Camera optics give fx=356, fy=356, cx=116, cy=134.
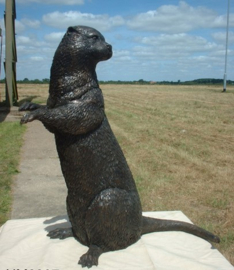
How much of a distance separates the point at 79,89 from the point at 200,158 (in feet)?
20.2

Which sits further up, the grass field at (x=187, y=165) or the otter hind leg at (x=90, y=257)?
the otter hind leg at (x=90, y=257)

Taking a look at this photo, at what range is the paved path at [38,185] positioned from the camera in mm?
5609

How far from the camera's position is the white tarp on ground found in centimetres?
321

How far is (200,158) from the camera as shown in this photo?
8797 mm

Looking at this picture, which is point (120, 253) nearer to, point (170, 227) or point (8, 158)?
point (170, 227)

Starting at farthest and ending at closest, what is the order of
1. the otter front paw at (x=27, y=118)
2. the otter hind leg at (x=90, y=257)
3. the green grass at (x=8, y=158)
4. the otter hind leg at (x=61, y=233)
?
1. the green grass at (x=8, y=158)
2. the otter hind leg at (x=61, y=233)
3. the otter hind leg at (x=90, y=257)
4. the otter front paw at (x=27, y=118)

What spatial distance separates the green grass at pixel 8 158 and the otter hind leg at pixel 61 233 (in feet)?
5.36

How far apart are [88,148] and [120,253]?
1062 millimetres

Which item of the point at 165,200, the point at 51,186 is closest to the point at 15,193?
the point at 51,186

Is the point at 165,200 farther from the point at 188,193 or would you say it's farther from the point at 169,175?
the point at 169,175

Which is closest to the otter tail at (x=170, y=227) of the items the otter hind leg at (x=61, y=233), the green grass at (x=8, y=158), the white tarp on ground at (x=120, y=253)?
the white tarp on ground at (x=120, y=253)

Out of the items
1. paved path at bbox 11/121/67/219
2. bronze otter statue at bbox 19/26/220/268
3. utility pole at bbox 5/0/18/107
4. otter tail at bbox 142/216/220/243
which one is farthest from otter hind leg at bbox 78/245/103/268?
utility pole at bbox 5/0/18/107

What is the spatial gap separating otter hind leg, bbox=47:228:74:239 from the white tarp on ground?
2.5 inches

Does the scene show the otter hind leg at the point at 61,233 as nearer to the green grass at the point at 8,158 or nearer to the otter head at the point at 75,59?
the otter head at the point at 75,59
